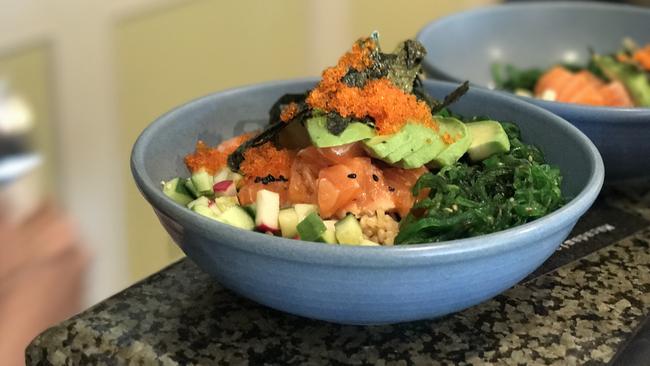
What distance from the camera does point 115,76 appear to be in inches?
88.9

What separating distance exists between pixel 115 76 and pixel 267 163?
1442 mm

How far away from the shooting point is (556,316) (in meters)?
0.89

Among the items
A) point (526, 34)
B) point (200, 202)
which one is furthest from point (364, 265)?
point (526, 34)

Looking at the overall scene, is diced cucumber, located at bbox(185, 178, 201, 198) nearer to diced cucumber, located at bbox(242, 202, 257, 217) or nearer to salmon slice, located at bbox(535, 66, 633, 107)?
diced cucumber, located at bbox(242, 202, 257, 217)

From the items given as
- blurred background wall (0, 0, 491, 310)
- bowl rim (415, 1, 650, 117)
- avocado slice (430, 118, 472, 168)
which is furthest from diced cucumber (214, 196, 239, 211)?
blurred background wall (0, 0, 491, 310)

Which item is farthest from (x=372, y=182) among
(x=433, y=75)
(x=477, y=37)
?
(x=477, y=37)

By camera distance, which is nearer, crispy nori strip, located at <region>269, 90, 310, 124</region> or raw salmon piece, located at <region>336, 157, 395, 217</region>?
raw salmon piece, located at <region>336, 157, 395, 217</region>

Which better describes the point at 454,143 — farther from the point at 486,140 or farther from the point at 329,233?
the point at 329,233

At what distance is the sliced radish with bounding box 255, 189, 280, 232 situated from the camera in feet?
2.75

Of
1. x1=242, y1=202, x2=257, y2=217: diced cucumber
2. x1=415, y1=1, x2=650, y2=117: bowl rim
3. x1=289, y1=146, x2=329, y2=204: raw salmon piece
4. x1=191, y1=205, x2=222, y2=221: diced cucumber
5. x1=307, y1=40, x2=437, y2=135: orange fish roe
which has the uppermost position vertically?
x1=307, y1=40, x2=437, y2=135: orange fish roe

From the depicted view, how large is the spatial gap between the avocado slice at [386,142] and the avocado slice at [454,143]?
6 cm

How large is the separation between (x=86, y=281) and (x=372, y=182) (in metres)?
1.49

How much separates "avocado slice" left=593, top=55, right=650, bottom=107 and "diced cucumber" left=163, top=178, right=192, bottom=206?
762mm

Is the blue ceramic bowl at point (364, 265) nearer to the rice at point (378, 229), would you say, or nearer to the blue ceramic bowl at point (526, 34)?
the rice at point (378, 229)
